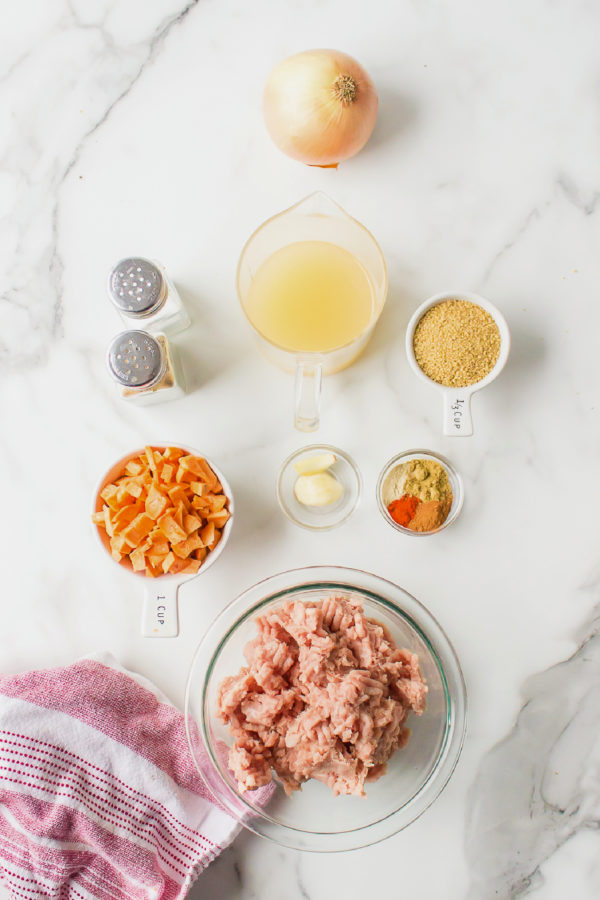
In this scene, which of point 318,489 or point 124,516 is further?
point 318,489

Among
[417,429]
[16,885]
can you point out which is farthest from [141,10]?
[16,885]

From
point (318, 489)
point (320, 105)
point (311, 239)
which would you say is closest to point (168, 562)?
point (318, 489)

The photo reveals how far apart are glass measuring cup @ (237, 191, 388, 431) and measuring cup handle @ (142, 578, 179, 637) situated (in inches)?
18.9

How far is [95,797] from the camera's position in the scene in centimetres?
162

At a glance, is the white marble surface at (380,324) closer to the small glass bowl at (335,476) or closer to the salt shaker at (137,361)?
the small glass bowl at (335,476)

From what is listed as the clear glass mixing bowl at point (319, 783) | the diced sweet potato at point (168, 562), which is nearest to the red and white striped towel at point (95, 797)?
the clear glass mixing bowl at point (319, 783)

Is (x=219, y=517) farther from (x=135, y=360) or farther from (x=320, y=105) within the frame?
(x=320, y=105)

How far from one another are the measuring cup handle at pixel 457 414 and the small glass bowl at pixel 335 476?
0.88ft

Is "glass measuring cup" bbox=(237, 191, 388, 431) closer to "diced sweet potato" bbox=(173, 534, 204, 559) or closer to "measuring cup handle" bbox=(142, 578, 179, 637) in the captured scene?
"diced sweet potato" bbox=(173, 534, 204, 559)

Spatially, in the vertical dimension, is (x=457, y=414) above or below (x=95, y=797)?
above

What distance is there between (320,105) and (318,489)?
0.89m

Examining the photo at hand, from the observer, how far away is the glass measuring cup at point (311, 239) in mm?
1597

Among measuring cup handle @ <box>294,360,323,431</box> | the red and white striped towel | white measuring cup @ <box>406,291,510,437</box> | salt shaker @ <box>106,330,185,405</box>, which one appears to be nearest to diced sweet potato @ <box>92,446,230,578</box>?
salt shaker @ <box>106,330,185,405</box>

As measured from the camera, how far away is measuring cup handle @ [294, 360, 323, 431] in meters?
1.59
